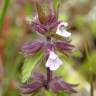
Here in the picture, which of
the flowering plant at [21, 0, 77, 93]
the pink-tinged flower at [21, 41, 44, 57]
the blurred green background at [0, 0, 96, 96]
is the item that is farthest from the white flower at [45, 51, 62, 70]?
the blurred green background at [0, 0, 96, 96]

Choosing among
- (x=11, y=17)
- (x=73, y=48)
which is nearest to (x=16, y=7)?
(x=11, y=17)

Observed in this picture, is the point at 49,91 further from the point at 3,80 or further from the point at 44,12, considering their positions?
the point at 3,80

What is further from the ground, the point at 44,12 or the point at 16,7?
the point at 16,7

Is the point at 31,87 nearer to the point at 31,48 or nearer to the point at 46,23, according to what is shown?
the point at 31,48

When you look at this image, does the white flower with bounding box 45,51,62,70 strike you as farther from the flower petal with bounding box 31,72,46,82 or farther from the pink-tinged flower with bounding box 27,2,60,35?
the flower petal with bounding box 31,72,46,82

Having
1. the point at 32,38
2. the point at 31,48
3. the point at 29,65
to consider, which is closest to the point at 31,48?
the point at 31,48

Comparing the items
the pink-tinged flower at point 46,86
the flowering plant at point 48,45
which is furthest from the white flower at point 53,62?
the pink-tinged flower at point 46,86
